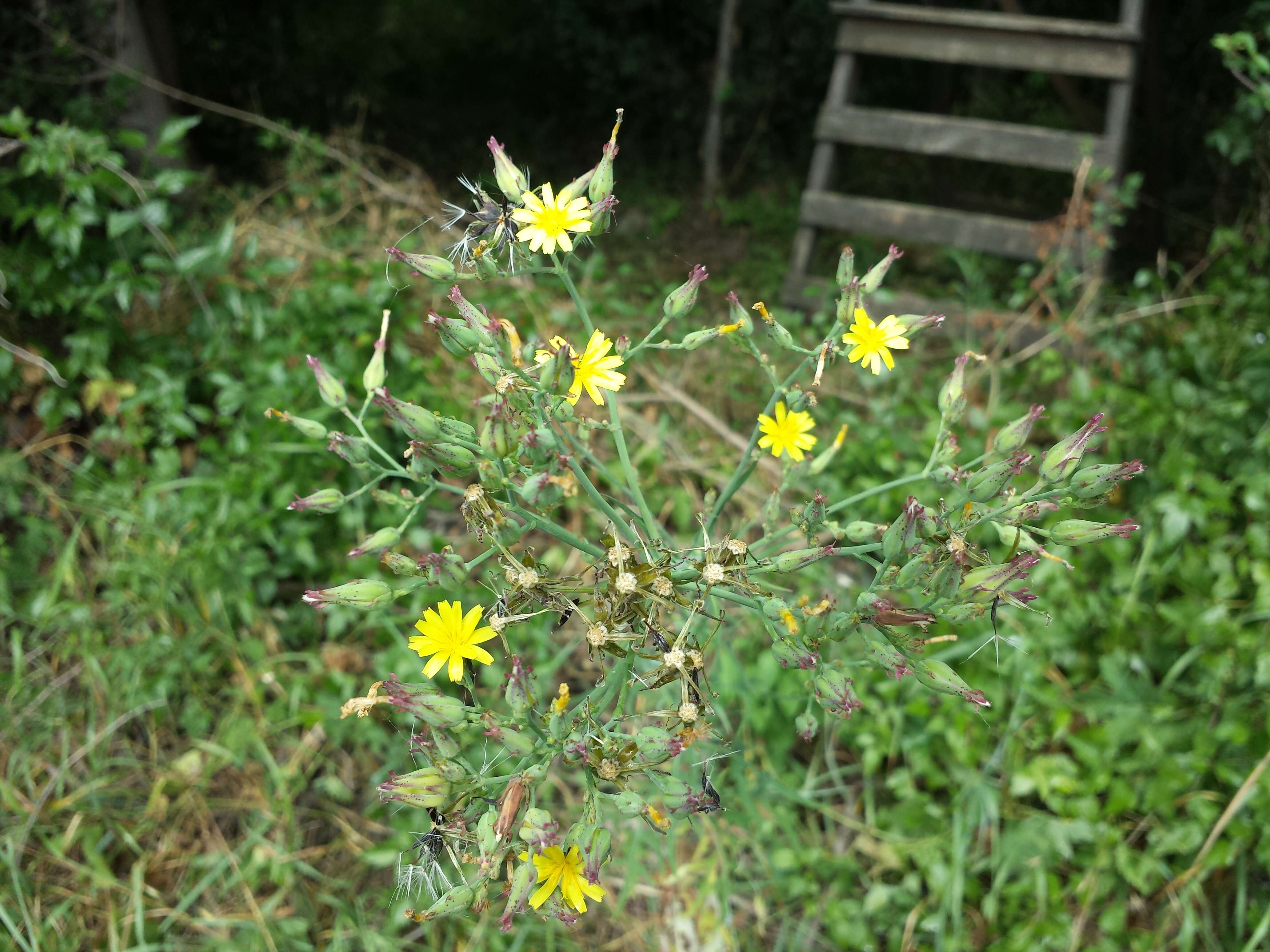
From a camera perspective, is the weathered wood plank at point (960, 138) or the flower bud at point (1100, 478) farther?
the weathered wood plank at point (960, 138)

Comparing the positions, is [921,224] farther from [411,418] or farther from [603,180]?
[411,418]

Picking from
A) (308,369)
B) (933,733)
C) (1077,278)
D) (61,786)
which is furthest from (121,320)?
(1077,278)

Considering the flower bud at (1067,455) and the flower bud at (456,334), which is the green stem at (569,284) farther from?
the flower bud at (1067,455)

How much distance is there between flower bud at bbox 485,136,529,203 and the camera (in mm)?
1146

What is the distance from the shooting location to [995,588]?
1.02 m

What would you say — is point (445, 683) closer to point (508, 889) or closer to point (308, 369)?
point (308, 369)

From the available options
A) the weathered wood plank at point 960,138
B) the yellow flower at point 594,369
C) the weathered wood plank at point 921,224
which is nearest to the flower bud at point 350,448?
the yellow flower at point 594,369

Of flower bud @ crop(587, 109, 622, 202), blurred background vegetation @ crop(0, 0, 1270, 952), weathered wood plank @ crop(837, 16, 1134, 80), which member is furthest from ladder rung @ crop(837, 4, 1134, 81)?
flower bud @ crop(587, 109, 622, 202)

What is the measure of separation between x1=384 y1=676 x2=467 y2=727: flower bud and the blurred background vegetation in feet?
2.66

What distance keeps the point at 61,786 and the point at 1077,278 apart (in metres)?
3.38

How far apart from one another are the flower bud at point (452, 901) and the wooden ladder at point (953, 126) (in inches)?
120

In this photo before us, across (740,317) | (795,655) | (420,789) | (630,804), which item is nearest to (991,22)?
(740,317)

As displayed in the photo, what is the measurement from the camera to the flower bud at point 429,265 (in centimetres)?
114

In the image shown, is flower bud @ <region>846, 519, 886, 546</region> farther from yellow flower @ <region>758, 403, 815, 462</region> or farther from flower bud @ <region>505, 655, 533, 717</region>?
flower bud @ <region>505, 655, 533, 717</region>
